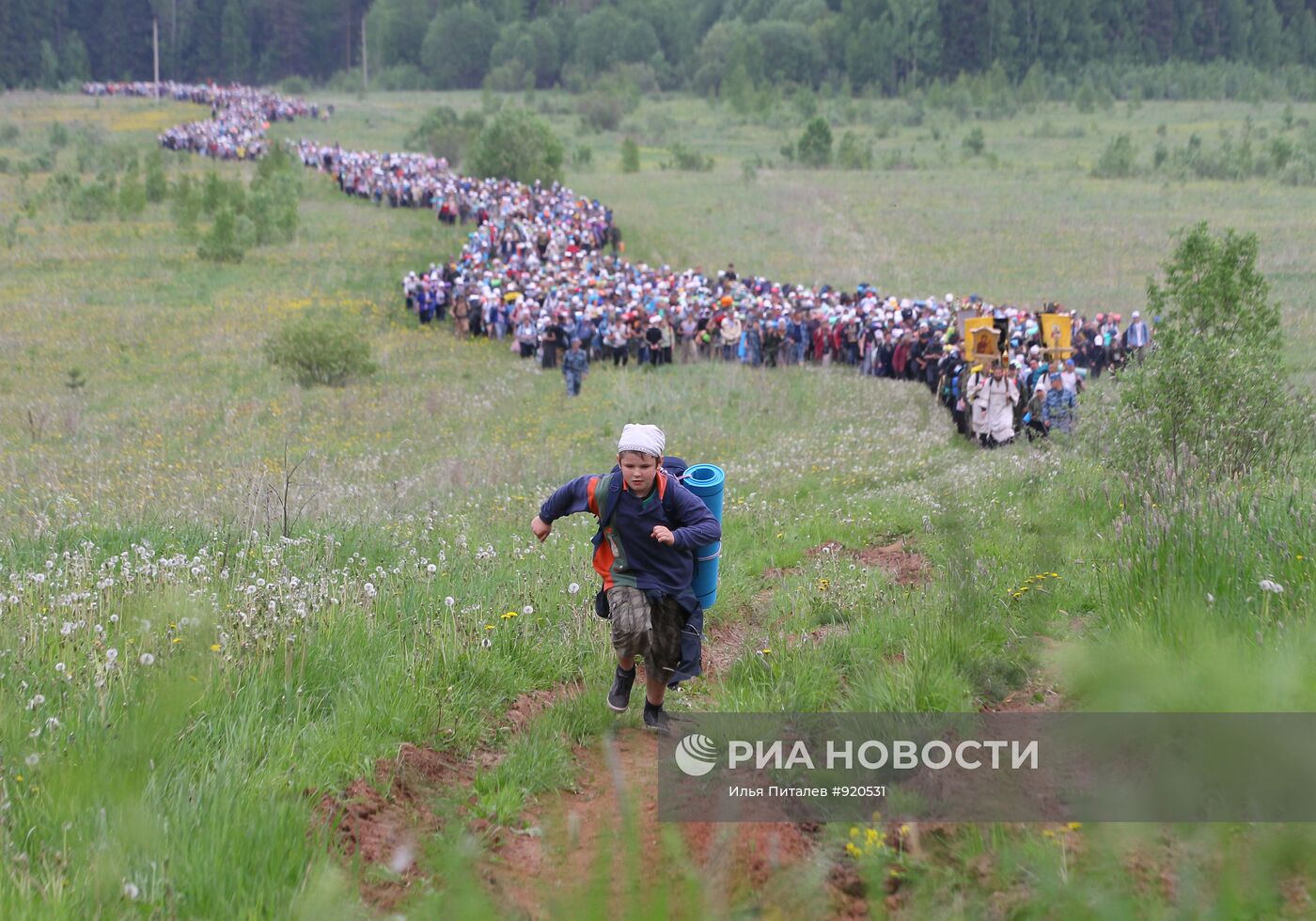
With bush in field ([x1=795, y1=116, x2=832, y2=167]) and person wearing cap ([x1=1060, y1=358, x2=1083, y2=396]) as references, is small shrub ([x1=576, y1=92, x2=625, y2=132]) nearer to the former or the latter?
bush in field ([x1=795, y1=116, x2=832, y2=167])

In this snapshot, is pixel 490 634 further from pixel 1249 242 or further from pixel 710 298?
pixel 710 298

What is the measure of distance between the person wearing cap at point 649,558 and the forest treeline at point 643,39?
9838 cm

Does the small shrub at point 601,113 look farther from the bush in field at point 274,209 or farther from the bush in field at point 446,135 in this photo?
the bush in field at point 274,209

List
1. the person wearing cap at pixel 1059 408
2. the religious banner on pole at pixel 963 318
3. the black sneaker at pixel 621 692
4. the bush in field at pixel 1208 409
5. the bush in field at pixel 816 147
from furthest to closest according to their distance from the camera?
the bush in field at pixel 816 147
the religious banner on pole at pixel 963 318
the person wearing cap at pixel 1059 408
the bush in field at pixel 1208 409
the black sneaker at pixel 621 692

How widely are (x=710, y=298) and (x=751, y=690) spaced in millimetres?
21258

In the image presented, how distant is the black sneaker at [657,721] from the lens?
5.92m

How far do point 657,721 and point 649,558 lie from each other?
815 millimetres

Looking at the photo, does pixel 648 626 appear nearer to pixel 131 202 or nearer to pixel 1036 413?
pixel 1036 413

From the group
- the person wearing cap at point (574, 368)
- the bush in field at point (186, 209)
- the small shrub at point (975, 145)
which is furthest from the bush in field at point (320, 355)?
the small shrub at point (975, 145)

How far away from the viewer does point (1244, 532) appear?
19.7 feet

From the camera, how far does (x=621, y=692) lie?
6.08 metres

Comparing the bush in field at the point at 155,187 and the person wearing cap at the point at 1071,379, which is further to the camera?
the bush in field at the point at 155,187

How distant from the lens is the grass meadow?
12.9 ft

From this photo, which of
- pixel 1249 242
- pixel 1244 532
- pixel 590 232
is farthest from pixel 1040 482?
pixel 590 232
